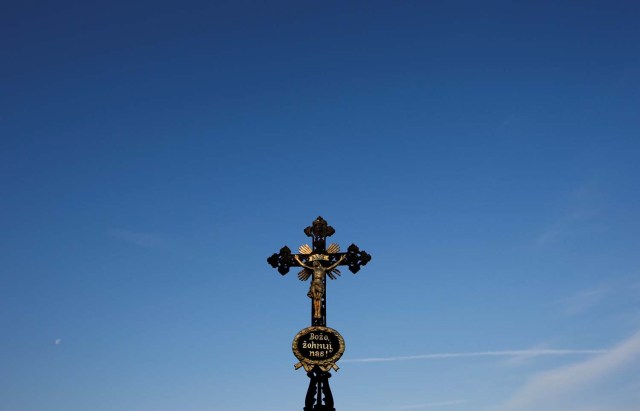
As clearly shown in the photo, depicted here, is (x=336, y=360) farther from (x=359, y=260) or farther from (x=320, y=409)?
(x=359, y=260)

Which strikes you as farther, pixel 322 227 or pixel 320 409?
pixel 322 227

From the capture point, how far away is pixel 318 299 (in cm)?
2728

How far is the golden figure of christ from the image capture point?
27250 millimetres

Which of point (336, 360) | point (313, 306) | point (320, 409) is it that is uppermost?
point (313, 306)

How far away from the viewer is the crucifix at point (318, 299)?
25.8m

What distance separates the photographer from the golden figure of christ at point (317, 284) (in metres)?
27.2

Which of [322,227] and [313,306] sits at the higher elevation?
[322,227]

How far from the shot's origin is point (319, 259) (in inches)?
1099

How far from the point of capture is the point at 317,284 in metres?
27.3

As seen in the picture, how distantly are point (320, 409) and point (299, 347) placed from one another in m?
2.60

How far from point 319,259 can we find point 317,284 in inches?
46.4

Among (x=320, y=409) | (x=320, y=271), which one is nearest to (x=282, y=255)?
(x=320, y=271)

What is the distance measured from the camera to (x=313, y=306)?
89.8ft

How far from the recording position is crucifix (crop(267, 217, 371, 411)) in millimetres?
25812
